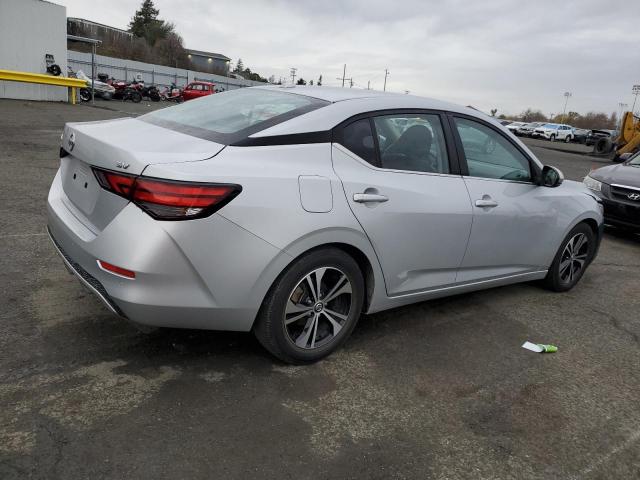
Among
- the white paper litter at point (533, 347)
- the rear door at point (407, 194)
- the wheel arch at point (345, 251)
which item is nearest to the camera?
the wheel arch at point (345, 251)

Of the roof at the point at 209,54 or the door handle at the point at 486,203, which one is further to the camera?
the roof at the point at 209,54

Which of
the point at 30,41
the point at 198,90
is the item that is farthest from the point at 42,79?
the point at 198,90

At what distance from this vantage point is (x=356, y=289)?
326 cm

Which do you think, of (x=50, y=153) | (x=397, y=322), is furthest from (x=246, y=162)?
(x=50, y=153)

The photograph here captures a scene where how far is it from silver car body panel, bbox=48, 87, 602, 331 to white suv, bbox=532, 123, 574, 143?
53.0m

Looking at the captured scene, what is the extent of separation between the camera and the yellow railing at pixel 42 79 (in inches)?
858

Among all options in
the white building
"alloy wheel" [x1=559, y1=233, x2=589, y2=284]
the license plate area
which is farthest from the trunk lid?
the white building

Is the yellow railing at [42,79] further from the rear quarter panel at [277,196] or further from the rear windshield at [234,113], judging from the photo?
the rear quarter panel at [277,196]

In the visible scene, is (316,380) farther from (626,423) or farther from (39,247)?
(39,247)

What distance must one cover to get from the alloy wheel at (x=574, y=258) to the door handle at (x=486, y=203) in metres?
1.34

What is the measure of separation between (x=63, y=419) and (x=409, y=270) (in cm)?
212

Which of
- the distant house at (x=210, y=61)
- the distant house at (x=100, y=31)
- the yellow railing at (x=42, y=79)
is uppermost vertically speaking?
the distant house at (x=100, y=31)

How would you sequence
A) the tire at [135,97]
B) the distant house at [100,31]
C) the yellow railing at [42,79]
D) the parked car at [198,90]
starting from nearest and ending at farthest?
the yellow railing at [42,79], the tire at [135,97], the parked car at [198,90], the distant house at [100,31]

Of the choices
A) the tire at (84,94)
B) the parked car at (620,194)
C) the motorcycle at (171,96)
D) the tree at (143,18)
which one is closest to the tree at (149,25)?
the tree at (143,18)
